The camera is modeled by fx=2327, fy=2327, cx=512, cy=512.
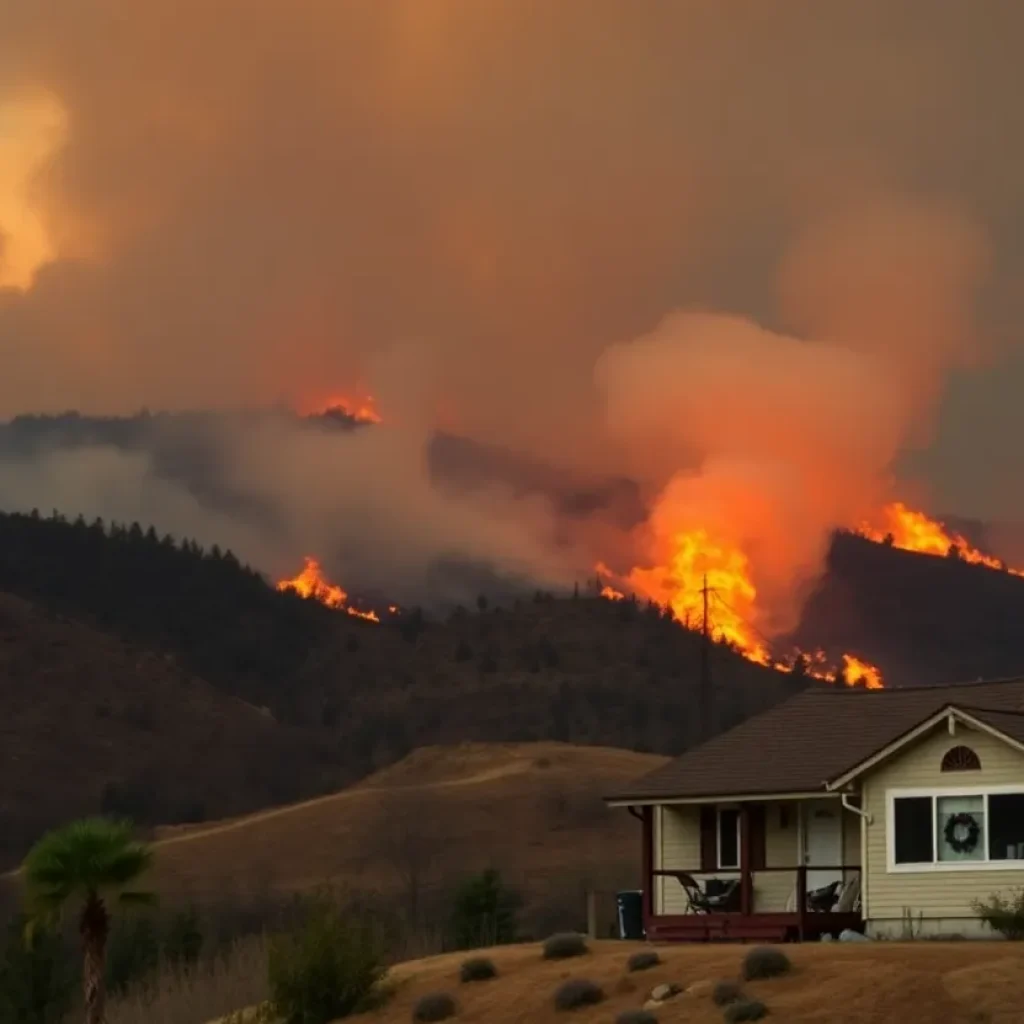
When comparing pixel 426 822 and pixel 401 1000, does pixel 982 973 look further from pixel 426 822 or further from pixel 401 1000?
pixel 426 822

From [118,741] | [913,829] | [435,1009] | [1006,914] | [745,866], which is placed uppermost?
[118,741]

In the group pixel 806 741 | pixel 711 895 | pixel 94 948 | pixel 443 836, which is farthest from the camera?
pixel 443 836

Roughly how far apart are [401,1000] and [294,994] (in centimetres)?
230

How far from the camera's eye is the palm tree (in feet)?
146

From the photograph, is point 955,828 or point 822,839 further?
point 822,839

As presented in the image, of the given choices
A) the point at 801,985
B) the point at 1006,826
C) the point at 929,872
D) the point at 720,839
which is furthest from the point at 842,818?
the point at 801,985

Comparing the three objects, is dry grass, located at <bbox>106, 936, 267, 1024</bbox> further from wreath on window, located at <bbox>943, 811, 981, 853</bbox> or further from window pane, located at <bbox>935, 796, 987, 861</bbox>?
wreath on window, located at <bbox>943, 811, 981, 853</bbox>

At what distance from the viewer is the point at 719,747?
5328 cm

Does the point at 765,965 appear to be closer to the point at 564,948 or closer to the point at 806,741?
the point at 564,948

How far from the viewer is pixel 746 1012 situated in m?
37.9

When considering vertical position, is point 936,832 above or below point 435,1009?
above

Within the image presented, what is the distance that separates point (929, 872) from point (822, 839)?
417cm

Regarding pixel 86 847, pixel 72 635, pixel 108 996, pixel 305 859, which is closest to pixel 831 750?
pixel 86 847

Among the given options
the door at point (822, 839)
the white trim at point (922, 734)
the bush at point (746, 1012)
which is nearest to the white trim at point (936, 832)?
the white trim at point (922, 734)
